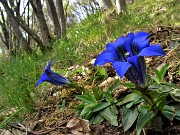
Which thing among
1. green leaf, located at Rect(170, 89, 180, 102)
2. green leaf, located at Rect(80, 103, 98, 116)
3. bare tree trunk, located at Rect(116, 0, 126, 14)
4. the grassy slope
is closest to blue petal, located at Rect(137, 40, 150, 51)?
green leaf, located at Rect(170, 89, 180, 102)

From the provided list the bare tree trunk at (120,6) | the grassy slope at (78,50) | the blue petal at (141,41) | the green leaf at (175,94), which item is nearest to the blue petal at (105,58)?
the blue petal at (141,41)

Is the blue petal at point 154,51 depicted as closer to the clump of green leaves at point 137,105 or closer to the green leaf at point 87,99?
the clump of green leaves at point 137,105

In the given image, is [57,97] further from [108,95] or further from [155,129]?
[155,129]

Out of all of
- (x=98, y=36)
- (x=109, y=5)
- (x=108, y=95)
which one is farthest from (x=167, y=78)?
(x=109, y=5)

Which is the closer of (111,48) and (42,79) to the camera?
(111,48)

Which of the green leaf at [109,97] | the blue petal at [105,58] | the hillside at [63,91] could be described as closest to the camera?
the blue petal at [105,58]

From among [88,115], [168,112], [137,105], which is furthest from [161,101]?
[88,115]

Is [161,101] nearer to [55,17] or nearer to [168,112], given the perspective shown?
[168,112]
